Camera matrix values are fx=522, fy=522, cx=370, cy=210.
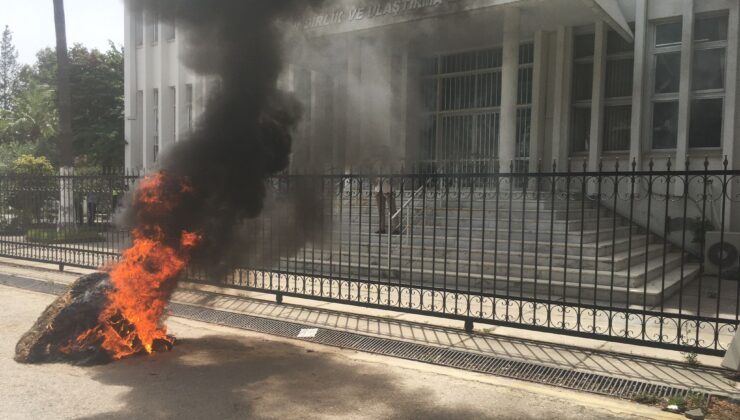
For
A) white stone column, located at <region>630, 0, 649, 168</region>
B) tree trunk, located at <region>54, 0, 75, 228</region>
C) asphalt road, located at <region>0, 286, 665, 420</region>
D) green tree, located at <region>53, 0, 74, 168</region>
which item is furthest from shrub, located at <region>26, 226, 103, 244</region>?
white stone column, located at <region>630, 0, 649, 168</region>

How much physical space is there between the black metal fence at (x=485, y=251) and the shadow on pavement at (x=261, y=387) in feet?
4.77

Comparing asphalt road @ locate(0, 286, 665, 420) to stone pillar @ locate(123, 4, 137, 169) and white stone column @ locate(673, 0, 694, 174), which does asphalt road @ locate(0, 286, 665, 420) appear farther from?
stone pillar @ locate(123, 4, 137, 169)

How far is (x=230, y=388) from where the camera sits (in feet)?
14.4

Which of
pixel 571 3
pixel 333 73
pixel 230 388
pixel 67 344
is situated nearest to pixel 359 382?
pixel 230 388

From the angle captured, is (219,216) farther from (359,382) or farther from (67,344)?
(359,382)

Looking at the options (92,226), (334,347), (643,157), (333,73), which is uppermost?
(333,73)

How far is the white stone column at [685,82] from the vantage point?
34.5 ft

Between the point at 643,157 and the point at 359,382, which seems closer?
the point at 359,382

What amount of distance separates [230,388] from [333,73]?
23.3 ft

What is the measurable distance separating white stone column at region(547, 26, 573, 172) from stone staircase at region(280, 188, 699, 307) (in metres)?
1.82

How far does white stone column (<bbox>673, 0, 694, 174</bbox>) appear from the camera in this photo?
1052cm

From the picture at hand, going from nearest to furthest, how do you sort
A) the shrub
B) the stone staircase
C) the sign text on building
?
1. the stone staircase
2. the sign text on building
3. the shrub

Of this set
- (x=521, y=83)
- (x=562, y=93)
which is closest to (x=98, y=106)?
(x=521, y=83)

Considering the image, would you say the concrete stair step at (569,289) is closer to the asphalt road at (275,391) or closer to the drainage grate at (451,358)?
the drainage grate at (451,358)
